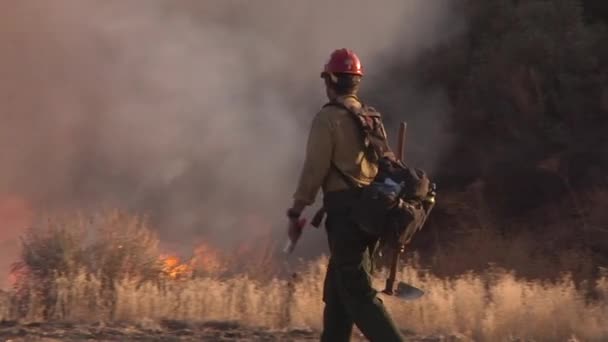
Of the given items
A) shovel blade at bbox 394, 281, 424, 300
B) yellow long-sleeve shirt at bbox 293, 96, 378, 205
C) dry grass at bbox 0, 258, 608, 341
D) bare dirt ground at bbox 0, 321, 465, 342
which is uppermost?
yellow long-sleeve shirt at bbox 293, 96, 378, 205

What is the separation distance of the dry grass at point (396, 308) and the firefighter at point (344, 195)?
6.95 ft

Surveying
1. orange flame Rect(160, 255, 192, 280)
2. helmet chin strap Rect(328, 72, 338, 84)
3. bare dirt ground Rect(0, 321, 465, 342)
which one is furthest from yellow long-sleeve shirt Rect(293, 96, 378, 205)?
orange flame Rect(160, 255, 192, 280)

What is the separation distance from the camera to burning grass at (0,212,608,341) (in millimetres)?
7613

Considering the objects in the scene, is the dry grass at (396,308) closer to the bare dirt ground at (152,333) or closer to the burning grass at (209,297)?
the burning grass at (209,297)

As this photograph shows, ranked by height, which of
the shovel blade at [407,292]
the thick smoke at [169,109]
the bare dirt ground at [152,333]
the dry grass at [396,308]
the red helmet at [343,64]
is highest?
the thick smoke at [169,109]

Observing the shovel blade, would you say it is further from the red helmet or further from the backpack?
the red helmet

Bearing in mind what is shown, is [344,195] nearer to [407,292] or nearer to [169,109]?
[407,292]

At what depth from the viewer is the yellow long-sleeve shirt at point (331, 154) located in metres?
5.36

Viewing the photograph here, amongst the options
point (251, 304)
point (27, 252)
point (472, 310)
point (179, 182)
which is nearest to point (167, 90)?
point (179, 182)

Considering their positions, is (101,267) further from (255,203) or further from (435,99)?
(435,99)

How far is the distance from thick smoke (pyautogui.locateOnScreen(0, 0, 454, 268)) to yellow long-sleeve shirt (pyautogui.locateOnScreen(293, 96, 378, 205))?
5990mm

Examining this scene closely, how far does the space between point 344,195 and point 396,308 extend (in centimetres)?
270

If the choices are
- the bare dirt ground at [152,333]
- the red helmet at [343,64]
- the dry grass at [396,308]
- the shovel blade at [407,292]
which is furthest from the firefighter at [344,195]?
the dry grass at [396,308]

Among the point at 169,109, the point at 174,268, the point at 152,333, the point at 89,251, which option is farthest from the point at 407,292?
the point at 169,109
